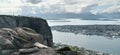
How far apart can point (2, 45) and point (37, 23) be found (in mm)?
32637

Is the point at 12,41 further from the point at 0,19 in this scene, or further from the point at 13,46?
the point at 0,19

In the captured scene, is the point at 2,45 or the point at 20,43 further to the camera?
the point at 20,43

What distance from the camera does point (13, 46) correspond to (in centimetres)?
2086

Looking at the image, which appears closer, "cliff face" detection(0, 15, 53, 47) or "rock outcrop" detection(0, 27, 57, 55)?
"rock outcrop" detection(0, 27, 57, 55)

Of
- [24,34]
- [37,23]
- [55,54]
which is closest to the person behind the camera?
[55,54]

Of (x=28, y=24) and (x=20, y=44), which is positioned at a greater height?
(x=20, y=44)

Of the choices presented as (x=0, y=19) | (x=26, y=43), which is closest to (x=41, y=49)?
(x=26, y=43)

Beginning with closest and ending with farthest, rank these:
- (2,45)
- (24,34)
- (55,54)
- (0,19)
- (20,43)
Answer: (55,54) < (2,45) < (20,43) < (24,34) < (0,19)

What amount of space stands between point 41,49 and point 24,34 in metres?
5.16

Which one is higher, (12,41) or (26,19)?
(12,41)

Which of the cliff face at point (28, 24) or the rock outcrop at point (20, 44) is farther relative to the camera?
the cliff face at point (28, 24)

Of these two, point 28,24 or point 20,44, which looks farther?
point 28,24

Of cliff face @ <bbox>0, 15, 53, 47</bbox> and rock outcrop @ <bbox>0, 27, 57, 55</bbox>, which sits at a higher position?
rock outcrop @ <bbox>0, 27, 57, 55</bbox>

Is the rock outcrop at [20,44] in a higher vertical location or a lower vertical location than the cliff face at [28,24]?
higher
